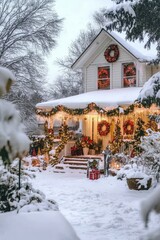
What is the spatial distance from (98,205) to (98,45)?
13417 millimetres

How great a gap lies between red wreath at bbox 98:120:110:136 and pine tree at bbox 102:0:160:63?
10353mm

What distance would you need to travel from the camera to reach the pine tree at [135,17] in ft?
31.1

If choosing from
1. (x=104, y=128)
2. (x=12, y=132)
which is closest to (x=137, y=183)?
(x=104, y=128)

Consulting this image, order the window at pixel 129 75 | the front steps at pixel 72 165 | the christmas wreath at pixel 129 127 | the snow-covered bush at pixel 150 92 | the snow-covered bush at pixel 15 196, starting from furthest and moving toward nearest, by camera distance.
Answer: the window at pixel 129 75
the christmas wreath at pixel 129 127
the front steps at pixel 72 165
the snow-covered bush at pixel 150 92
the snow-covered bush at pixel 15 196

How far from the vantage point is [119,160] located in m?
16.7

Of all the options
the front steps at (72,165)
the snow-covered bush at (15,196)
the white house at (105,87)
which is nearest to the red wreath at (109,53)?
the white house at (105,87)

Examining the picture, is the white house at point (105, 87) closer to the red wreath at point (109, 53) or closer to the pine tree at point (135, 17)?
the red wreath at point (109, 53)

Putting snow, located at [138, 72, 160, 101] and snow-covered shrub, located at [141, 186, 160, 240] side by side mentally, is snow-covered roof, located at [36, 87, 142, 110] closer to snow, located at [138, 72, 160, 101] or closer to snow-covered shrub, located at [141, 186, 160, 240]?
snow, located at [138, 72, 160, 101]

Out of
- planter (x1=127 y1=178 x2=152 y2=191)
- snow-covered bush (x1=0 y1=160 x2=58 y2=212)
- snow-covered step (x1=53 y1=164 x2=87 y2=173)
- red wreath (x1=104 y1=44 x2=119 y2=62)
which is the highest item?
red wreath (x1=104 y1=44 x2=119 y2=62)

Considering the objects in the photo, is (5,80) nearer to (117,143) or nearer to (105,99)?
(117,143)

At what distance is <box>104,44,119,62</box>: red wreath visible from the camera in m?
21.4

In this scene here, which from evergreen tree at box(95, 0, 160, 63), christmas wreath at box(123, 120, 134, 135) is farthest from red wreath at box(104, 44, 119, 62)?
evergreen tree at box(95, 0, 160, 63)

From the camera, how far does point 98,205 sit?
10.1 metres

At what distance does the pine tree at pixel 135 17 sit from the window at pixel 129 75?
11.0 m
